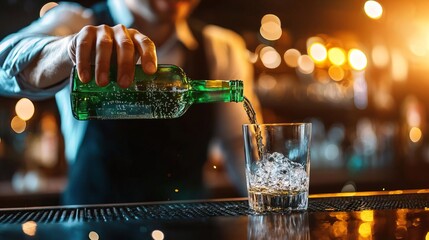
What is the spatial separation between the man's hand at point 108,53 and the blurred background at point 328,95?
1.51 meters

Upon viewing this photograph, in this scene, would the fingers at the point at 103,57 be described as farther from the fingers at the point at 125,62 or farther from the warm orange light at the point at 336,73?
the warm orange light at the point at 336,73

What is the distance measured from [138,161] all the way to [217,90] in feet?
3.95

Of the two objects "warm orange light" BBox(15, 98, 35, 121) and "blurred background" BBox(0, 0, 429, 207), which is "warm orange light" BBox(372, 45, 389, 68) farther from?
"warm orange light" BBox(15, 98, 35, 121)

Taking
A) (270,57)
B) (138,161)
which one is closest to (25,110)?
(138,161)

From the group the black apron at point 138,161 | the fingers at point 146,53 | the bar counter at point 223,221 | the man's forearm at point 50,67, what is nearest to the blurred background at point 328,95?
the black apron at point 138,161

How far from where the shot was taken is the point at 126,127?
2.07 metres

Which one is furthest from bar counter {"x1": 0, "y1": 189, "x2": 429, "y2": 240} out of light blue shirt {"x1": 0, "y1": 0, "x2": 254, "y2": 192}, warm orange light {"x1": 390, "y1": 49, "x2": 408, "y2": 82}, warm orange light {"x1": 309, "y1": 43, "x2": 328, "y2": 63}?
warm orange light {"x1": 390, "y1": 49, "x2": 408, "y2": 82}

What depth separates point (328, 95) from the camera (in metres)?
2.98

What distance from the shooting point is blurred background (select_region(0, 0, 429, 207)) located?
263cm

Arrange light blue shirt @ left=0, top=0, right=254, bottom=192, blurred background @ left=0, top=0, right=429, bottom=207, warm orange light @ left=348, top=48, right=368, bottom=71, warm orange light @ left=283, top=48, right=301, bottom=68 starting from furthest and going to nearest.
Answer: warm orange light @ left=348, top=48, right=368, bottom=71 → warm orange light @ left=283, top=48, right=301, bottom=68 → blurred background @ left=0, top=0, right=429, bottom=207 → light blue shirt @ left=0, top=0, right=254, bottom=192

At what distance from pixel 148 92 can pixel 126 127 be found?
1.13m

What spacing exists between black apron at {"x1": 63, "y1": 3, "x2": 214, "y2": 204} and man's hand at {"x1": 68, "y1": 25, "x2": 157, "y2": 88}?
1.13 m

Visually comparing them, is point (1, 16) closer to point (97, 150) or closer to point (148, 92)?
point (97, 150)

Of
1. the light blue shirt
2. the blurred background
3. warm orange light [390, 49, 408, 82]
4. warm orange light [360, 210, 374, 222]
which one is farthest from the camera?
warm orange light [390, 49, 408, 82]
